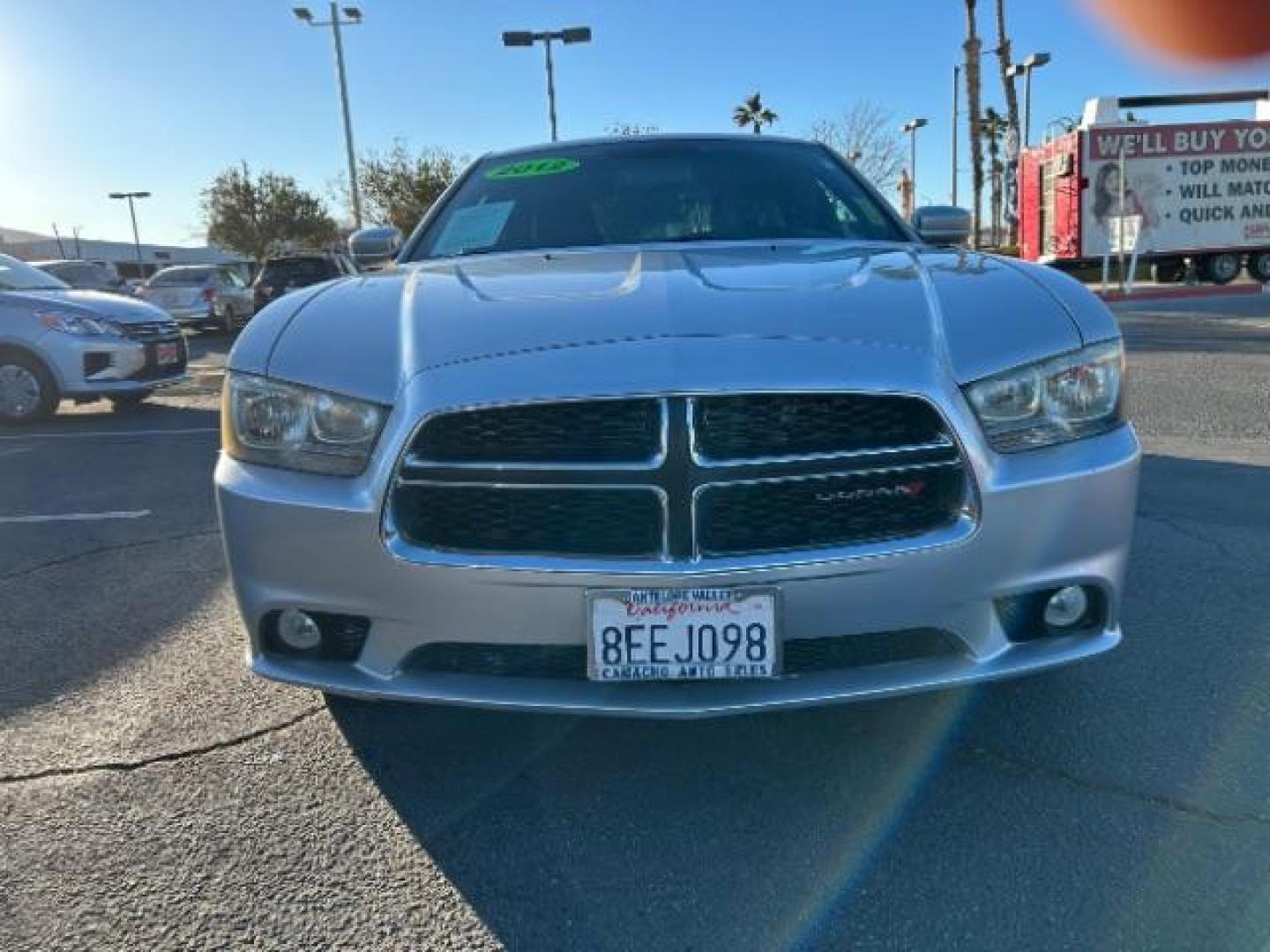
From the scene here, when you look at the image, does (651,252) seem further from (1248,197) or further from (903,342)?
(1248,197)

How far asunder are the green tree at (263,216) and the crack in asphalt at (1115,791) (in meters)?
53.1

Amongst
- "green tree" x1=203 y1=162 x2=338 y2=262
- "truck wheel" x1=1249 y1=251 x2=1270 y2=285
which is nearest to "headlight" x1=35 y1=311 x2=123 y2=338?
"truck wheel" x1=1249 y1=251 x2=1270 y2=285

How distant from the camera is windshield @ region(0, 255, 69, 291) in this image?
9.10m

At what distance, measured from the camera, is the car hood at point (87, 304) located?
342 inches

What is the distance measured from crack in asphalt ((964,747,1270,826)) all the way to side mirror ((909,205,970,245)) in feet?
6.25


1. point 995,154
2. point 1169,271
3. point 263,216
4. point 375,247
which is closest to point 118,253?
point 263,216

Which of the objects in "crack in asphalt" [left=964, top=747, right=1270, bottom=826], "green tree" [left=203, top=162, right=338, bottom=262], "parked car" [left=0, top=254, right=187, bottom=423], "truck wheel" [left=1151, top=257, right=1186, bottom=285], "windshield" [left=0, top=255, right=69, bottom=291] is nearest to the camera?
"crack in asphalt" [left=964, top=747, right=1270, bottom=826]

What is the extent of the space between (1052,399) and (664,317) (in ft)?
2.88

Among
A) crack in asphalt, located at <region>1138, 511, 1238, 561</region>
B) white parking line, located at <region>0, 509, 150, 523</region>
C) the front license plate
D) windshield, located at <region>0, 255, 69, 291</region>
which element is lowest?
crack in asphalt, located at <region>1138, 511, 1238, 561</region>

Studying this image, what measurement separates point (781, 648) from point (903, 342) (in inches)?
27.7

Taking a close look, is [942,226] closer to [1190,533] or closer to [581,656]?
[1190,533]

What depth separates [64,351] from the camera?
8.68 metres

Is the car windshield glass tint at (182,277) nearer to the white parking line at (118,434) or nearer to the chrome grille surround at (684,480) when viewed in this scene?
the white parking line at (118,434)

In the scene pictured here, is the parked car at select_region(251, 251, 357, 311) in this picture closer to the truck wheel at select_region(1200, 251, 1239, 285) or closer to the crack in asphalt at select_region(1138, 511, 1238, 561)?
the crack in asphalt at select_region(1138, 511, 1238, 561)
